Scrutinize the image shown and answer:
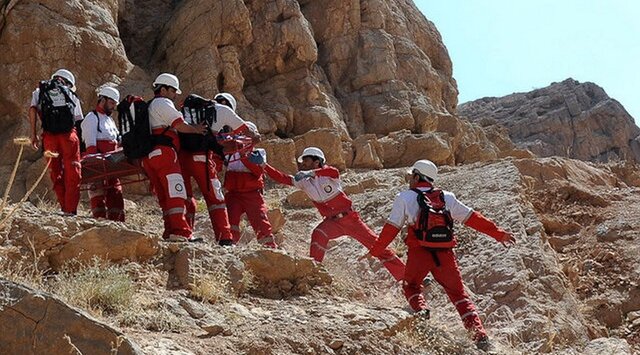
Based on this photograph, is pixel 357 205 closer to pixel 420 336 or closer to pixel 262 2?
pixel 420 336

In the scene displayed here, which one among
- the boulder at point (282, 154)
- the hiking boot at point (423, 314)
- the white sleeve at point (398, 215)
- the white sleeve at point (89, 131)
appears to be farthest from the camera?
the boulder at point (282, 154)

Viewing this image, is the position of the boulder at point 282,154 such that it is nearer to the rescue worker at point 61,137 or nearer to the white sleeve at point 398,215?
the rescue worker at point 61,137

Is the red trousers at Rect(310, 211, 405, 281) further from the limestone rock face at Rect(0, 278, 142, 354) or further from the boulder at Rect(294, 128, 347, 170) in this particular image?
the boulder at Rect(294, 128, 347, 170)

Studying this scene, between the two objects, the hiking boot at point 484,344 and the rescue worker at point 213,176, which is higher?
the rescue worker at point 213,176

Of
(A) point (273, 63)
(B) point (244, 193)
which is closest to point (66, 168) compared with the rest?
(B) point (244, 193)

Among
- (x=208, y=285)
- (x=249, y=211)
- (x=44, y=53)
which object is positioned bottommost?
(x=208, y=285)

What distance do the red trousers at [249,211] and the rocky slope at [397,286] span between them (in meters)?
0.93

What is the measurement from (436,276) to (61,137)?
4.12 metres

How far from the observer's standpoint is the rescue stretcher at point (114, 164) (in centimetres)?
846

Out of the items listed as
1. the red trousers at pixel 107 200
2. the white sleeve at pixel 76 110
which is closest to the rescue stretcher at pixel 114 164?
the red trousers at pixel 107 200

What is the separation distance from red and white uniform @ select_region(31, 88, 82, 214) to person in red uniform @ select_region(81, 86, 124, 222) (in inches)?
20.8

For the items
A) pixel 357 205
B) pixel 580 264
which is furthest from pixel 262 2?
pixel 580 264

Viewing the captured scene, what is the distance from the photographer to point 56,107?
8.45 meters

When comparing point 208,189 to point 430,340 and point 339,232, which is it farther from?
point 430,340
